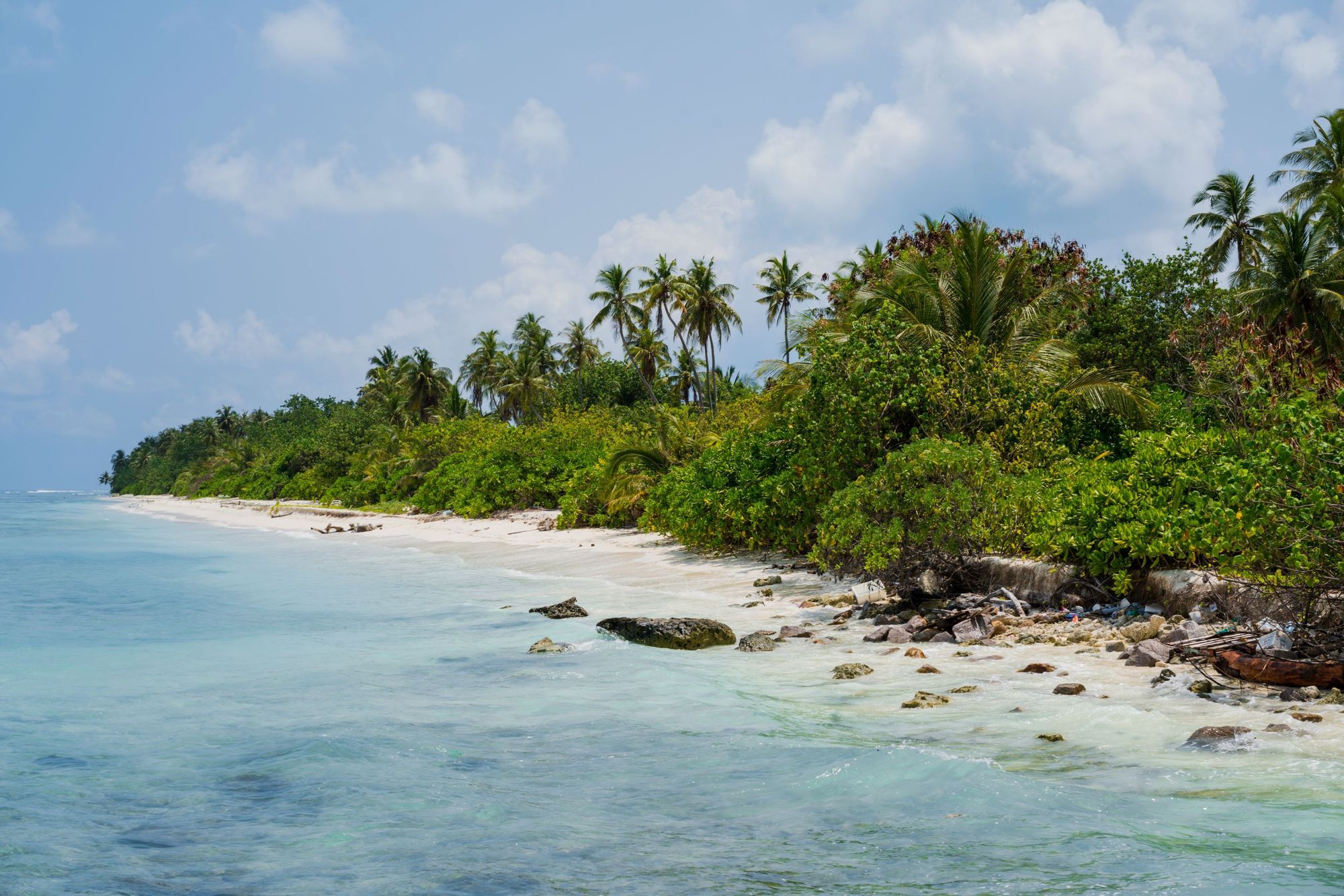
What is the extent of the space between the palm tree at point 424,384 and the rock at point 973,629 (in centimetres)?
5728

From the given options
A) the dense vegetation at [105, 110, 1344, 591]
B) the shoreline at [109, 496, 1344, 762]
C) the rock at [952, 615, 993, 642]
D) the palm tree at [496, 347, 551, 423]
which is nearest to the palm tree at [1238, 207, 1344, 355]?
the dense vegetation at [105, 110, 1344, 591]

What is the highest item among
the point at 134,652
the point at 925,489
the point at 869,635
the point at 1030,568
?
the point at 925,489

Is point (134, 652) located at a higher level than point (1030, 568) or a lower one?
lower

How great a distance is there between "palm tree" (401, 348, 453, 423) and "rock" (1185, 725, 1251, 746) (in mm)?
60922

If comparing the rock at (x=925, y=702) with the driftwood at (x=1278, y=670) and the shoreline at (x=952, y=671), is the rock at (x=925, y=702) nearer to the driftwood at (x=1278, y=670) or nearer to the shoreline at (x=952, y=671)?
the shoreline at (x=952, y=671)

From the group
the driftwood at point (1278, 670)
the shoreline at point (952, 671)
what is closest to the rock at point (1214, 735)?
the shoreline at point (952, 671)

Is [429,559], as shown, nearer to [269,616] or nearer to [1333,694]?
[269,616]

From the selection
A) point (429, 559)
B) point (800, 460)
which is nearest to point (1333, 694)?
point (800, 460)

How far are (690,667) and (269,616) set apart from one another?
8693mm

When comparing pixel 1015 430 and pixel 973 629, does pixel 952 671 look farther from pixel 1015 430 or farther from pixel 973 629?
pixel 1015 430

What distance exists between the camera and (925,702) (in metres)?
6.91

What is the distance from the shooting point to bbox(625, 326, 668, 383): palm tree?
5372 centimetres

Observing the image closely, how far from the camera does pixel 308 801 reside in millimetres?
5676

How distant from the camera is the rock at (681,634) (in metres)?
9.80
